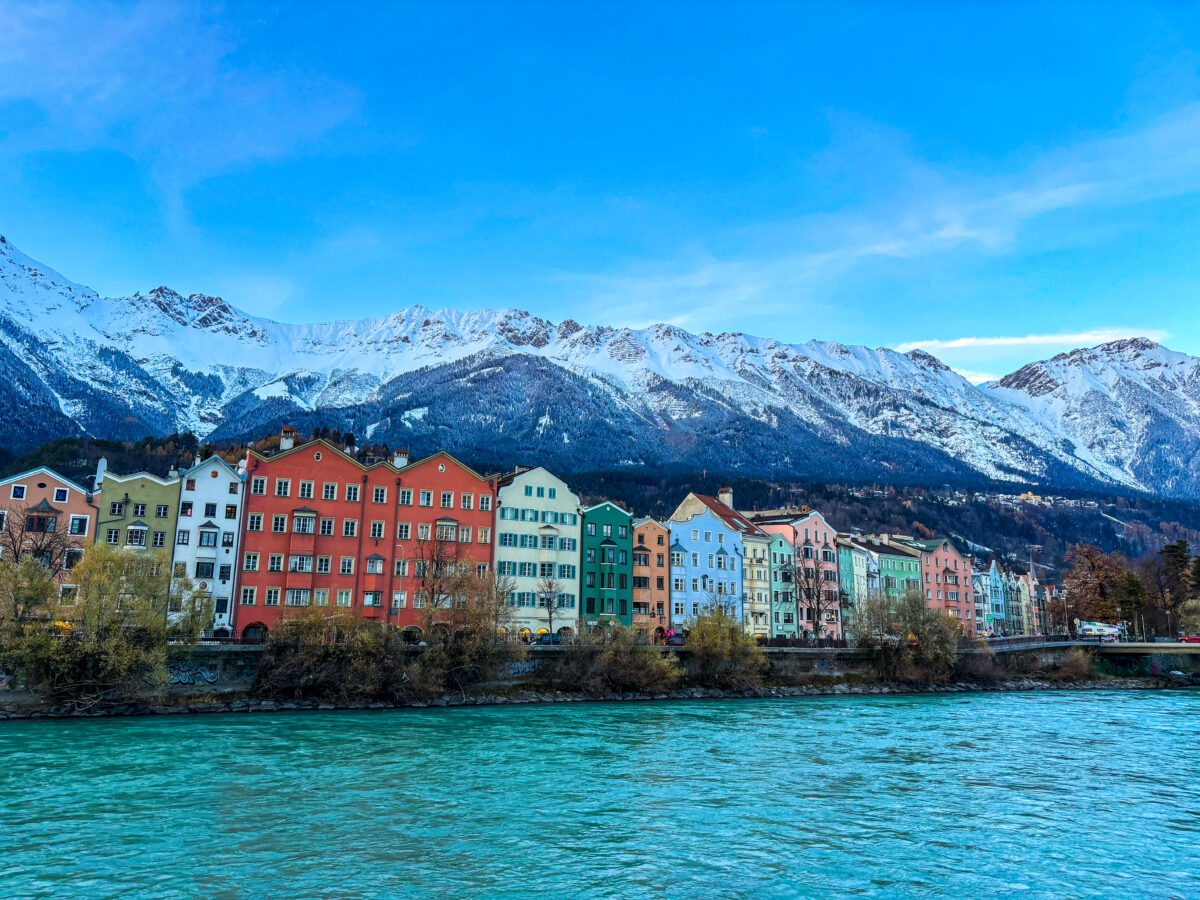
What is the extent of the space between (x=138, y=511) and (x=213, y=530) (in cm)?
579

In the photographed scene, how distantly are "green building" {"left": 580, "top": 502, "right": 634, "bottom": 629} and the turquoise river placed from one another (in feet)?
132

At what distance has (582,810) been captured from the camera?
31.5 metres

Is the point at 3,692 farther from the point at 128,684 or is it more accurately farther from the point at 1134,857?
the point at 1134,857

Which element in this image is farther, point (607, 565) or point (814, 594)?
point (814, 594)

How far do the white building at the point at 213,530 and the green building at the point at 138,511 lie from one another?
32.2 inches

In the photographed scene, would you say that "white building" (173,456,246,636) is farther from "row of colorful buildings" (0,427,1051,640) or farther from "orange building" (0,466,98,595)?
"orange building" (0,466,98,595)

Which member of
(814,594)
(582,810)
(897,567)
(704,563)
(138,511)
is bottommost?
(582,810)

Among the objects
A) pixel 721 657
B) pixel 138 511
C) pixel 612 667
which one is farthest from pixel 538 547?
pixel 138 511

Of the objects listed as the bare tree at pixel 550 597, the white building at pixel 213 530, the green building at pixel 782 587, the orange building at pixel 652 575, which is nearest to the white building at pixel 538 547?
the bare tree at pixel 550 597

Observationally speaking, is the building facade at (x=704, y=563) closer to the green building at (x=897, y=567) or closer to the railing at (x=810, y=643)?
the railing at (x=810, y=643)

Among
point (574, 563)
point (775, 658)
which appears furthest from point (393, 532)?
point (775, 658)

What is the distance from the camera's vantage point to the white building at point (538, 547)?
89812 mm

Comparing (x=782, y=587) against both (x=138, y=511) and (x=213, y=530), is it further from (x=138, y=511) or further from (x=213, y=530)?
(x=138, y=511)

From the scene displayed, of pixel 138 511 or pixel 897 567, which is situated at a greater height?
pixel 897 567
